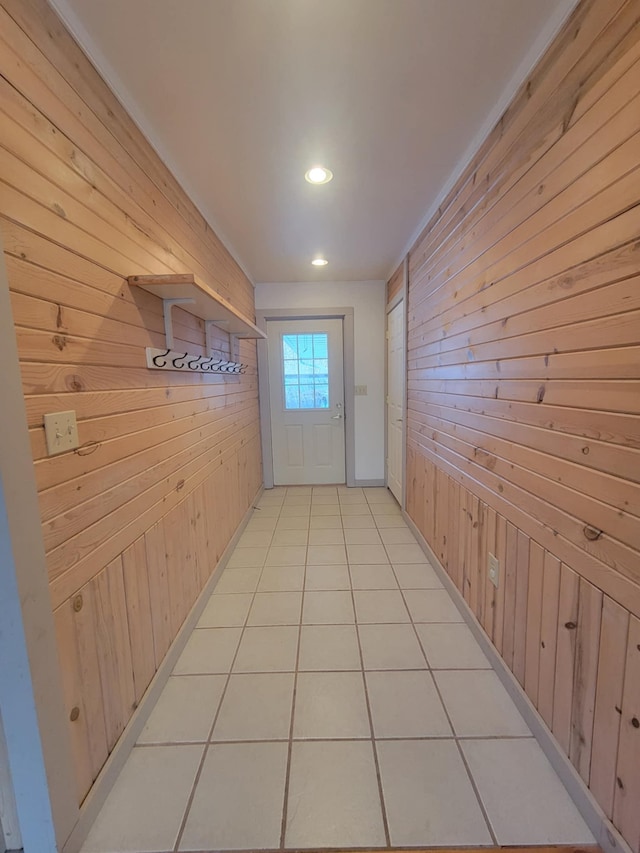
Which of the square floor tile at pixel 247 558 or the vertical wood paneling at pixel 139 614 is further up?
the vertical wood paneling at pixel 139 614

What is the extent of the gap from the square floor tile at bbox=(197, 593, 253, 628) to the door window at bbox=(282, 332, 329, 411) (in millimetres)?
2330

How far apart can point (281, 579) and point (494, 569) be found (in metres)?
1.30

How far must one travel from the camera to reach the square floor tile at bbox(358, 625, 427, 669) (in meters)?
1.53

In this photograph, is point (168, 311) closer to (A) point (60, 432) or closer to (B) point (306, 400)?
(A) point (60, 432)

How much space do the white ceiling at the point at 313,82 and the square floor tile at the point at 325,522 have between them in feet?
8.05

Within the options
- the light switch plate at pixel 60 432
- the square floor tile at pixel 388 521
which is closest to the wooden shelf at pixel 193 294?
the light switch plate at pixel 60 432

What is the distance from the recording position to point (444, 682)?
1432mm

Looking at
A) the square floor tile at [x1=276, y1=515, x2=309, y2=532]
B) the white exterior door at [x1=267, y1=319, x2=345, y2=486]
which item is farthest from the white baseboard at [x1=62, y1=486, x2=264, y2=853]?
the white exterior door at [x1=267, y1=319, x2=345, y2=486]

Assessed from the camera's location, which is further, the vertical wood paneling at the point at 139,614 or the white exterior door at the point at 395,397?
the white exterior door at the point at 395,397

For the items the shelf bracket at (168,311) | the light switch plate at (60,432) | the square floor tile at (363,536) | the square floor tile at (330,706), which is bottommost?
the square floor tile at (330,706)

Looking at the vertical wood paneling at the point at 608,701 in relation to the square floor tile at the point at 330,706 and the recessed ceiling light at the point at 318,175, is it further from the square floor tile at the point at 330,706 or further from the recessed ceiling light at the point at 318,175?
the recessed ceiling light at the point at 318,175

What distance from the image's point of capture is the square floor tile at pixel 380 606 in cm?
182

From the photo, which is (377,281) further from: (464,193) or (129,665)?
(129,665)

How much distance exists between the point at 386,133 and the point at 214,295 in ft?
3.50
